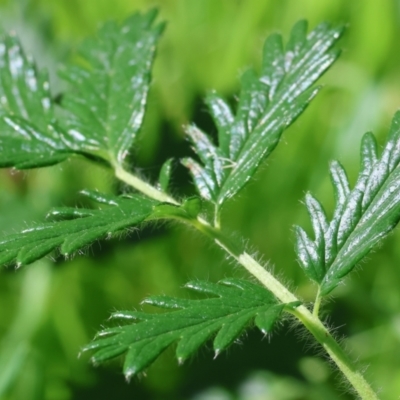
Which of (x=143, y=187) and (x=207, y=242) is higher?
(x=143, y=187)

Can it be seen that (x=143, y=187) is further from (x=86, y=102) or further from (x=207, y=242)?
(x=207, y=242)

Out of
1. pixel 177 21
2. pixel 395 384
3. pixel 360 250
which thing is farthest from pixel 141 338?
pixel 177 21

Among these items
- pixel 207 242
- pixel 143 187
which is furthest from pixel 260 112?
pixel 207 242

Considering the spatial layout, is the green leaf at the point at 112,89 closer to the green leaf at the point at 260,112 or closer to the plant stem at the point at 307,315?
the green leaf at the point at 260,112

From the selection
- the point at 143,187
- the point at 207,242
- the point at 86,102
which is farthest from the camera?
the point at 207,242

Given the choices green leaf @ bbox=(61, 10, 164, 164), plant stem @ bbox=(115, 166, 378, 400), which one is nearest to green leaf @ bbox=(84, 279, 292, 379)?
plant stem @ bbox=(115, 166, 378, 400)

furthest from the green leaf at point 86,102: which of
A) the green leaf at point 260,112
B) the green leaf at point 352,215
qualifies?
the green leaf at point 352,215

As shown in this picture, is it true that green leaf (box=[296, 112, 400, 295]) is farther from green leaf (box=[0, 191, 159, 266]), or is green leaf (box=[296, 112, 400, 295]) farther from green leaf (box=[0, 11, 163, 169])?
green leaf (box=[0, 11, 163, 169])

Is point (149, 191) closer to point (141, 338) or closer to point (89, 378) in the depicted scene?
point (141, 338)
